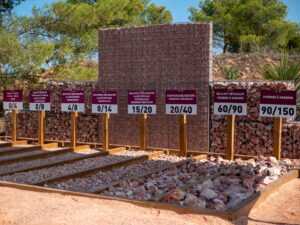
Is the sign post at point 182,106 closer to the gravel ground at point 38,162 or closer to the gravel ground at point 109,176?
the gravel ground at point 109,176

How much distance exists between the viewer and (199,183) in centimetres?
770

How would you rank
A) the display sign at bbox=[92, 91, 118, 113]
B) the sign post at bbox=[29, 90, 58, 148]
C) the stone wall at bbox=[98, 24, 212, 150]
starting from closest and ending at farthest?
1. the display sign at bbox=[92, 91, 118, 113]
2. the stone wall at bbox=[98, 24, 212, 150]
3. the sign post at bbox=[29, 90, 58, 148]

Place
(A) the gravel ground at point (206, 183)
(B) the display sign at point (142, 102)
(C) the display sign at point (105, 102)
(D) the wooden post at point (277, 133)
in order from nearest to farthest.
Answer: (A) the gravel ground at point (206, 183), (D) the wooden post at point (277, 133), (B) the display sign at point (142, 102), (C) the display sign at point (105, 102)

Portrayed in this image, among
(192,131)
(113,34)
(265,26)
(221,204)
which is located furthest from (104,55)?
(265,26)

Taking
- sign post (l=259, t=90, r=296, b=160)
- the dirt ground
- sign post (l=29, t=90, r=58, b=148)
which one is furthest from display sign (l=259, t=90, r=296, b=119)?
sign post (l=29, t=90, r=58, b=148)

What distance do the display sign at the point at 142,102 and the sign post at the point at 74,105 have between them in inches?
46.8

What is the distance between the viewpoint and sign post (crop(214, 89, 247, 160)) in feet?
32.9

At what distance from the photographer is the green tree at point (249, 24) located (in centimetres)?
3137

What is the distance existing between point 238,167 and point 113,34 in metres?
5.32

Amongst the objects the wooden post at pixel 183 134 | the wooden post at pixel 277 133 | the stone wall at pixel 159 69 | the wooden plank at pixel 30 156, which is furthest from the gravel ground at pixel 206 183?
the wooden plank at pixel 30 156

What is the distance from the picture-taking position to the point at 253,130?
38.4 ft

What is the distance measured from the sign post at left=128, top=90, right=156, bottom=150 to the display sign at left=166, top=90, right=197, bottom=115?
1.32 ft

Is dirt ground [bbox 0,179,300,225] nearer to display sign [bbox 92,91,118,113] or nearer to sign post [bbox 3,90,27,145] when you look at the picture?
display sign [bbox 92,91,118,113]

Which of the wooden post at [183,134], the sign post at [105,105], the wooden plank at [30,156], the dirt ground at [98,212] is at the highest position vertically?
the sign post at [105,105]
